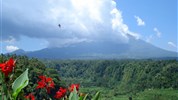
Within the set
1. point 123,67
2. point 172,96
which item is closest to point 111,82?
point 123,67

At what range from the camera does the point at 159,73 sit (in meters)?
104

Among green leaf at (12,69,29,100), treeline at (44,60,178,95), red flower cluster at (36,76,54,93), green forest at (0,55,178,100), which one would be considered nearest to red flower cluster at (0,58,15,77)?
green leaf at (12,69,29,100)

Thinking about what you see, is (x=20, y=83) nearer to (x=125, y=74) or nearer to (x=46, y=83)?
(x=46, y=83)

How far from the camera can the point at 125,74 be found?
123812 millimetres

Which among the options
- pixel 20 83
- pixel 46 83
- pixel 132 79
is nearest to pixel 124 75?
pixel 132 79

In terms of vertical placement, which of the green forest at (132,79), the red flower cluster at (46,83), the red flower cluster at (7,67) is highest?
the red flower cluster at (7,67)

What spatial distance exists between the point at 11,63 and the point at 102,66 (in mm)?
142157

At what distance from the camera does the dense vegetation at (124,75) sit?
103 meters

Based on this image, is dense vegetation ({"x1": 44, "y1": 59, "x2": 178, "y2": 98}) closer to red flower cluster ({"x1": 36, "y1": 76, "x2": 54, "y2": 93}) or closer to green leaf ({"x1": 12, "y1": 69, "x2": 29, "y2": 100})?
red flower cluster ({"x1": 36, "y1": 76, "x2": 54, "y2": 93})

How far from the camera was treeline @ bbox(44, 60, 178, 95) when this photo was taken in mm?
102994

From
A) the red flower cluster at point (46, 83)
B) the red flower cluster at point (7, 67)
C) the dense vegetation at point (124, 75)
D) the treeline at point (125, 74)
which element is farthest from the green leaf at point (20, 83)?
the treeline at point (125, 74)

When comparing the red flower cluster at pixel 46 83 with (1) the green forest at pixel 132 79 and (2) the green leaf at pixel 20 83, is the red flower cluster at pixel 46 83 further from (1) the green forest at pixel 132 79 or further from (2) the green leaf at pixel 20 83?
(1) the green forest at pixel 132 79

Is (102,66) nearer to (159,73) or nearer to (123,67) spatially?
(123,67)

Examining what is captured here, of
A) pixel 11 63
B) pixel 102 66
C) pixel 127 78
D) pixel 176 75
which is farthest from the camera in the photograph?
pixel 102 66
